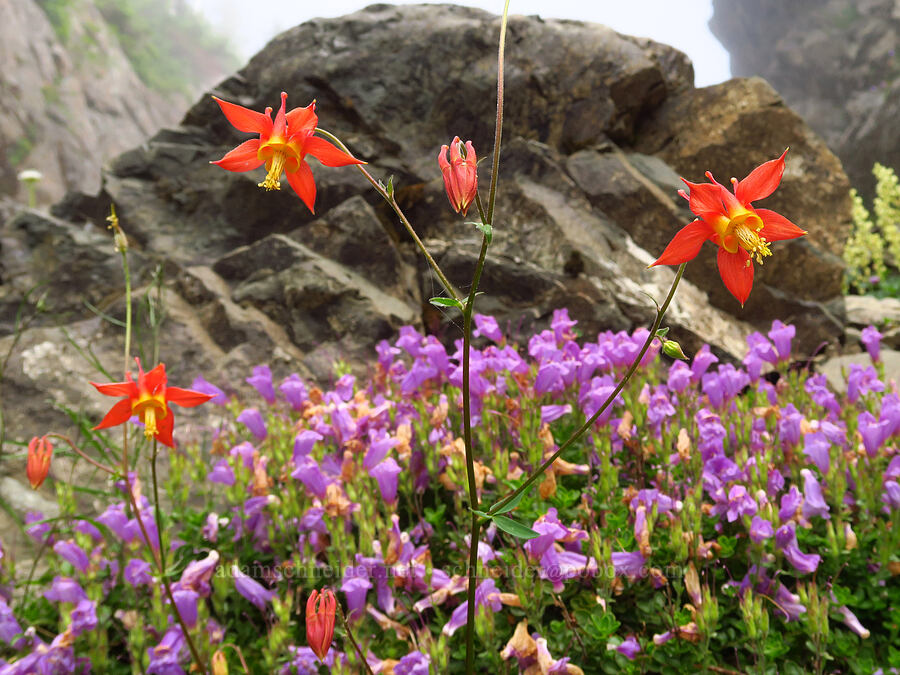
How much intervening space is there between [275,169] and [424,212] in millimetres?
3832

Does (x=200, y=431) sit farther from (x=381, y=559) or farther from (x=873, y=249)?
(x=873, y=249)

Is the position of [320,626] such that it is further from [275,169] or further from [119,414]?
[275,169]

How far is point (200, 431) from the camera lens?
3.56 metres

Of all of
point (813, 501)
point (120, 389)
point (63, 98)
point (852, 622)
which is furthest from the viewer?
point (63, 98)

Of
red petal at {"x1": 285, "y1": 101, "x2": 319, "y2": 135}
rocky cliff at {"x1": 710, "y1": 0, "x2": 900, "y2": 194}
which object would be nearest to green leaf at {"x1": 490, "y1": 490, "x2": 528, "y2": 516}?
red petal at {"x1": 285, "y1": 101, "x2": 319, "y2": 135}

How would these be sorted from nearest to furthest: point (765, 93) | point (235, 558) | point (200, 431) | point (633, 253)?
point (235, 558) < point (200, 431) < point (633, 253) < point (765, 93)

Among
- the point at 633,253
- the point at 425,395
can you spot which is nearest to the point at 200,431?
the point at 425,395

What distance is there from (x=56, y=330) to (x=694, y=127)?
203 inches

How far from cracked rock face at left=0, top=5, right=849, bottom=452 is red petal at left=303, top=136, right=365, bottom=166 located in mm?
2999

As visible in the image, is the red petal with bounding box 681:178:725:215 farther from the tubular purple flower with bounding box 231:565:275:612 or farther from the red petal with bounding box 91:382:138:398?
the tubular purple flower with bounding box 231:565:275:612

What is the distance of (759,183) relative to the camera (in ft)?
3.16

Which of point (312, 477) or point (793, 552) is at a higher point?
point (793, 552)

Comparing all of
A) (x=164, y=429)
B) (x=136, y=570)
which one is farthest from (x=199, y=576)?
(x=164, y=429)

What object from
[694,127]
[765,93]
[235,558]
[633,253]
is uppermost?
[765,93]
